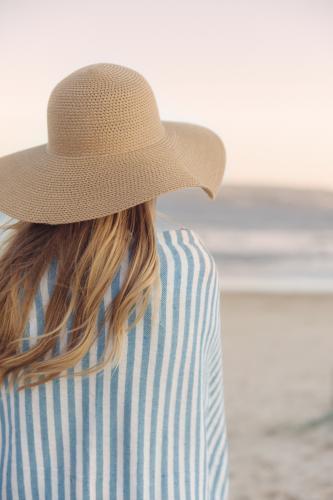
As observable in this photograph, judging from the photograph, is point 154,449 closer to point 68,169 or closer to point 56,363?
point 56,363

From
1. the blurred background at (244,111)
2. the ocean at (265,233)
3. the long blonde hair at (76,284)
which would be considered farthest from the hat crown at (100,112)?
the ocean at (265,233)

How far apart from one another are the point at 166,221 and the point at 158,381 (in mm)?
256

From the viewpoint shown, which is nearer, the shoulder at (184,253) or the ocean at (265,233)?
the shoulder at (184,253)

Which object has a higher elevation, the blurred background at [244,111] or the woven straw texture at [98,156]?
the blurred background at [244,111]

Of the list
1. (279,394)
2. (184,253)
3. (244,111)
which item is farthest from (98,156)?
(244,111)

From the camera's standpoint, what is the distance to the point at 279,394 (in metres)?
4.08

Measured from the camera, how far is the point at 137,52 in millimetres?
8242

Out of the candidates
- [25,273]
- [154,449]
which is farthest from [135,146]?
[154,449]

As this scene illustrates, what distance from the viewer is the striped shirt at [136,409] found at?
0.98 m

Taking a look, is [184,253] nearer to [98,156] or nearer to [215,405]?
[98,156]

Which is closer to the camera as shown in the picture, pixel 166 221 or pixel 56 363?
pixel 56 363

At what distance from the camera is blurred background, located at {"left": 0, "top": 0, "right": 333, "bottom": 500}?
6172mm

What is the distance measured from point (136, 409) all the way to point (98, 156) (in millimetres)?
376

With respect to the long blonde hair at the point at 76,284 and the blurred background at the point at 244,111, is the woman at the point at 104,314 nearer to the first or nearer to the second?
the long blonde hair at the point at 76,284
